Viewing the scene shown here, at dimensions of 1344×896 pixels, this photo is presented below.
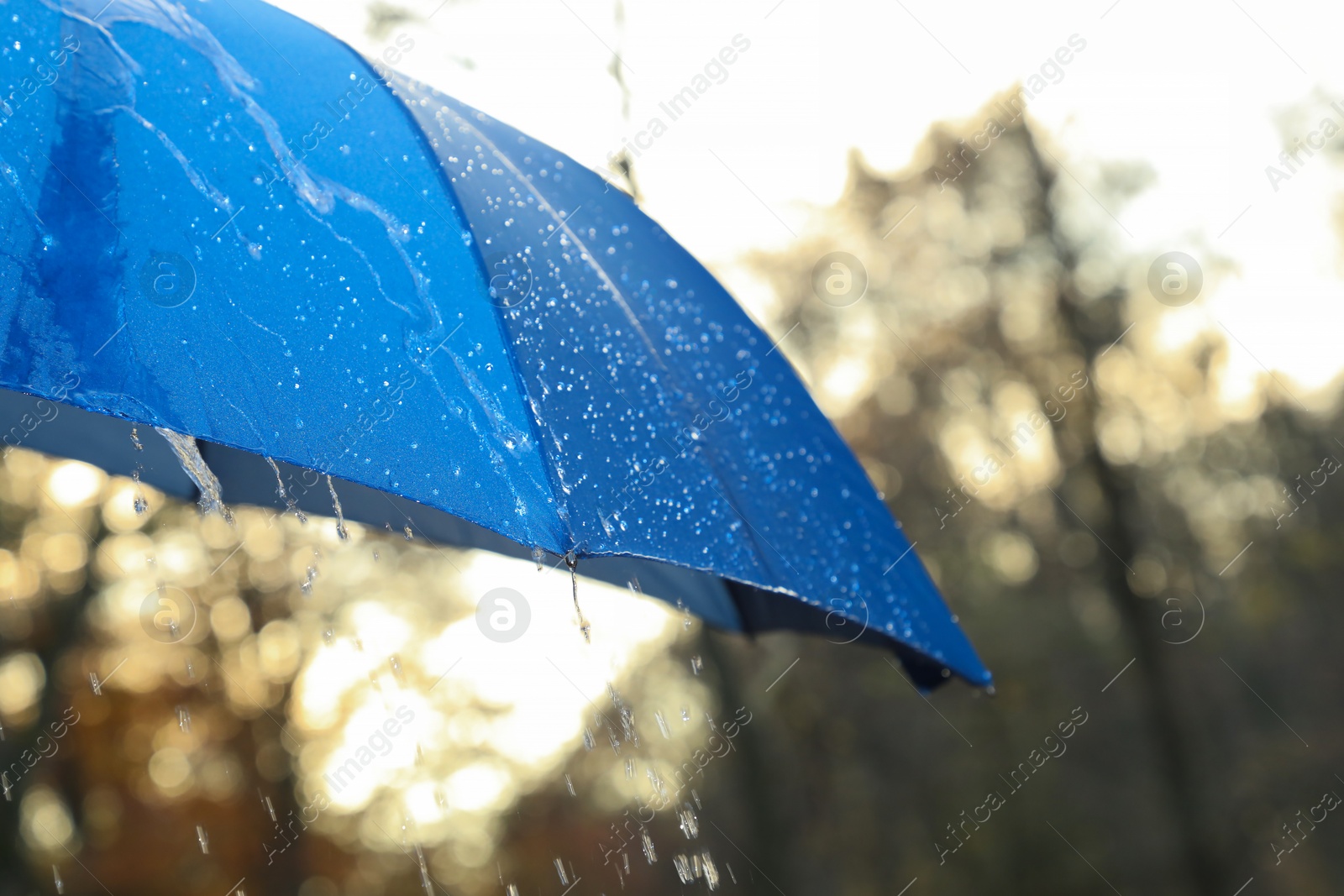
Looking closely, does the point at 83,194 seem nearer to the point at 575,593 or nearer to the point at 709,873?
the point at 575,593

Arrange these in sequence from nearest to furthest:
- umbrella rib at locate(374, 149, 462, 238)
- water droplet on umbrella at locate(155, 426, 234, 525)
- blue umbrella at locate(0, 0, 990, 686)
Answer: blue umbrella at locate(0, 0, 990, 686)
umbrella rib at locate(374, 149, 462, 238)
water droplet on umbrella at locate(155, 426, 234, 525)

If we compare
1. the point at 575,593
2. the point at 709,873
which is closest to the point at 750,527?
the point at 575,593

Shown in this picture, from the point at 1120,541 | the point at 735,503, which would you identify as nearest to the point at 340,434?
the point at 735,503

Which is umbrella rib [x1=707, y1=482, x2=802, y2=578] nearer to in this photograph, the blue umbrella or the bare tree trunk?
the blue umbrella

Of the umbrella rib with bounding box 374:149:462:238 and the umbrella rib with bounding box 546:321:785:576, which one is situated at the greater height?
the umbrella rib with bounding box 374:149:462:238

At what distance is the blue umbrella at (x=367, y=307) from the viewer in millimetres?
1406

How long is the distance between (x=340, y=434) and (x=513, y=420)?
0.89 feet

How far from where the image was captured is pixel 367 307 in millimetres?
1575

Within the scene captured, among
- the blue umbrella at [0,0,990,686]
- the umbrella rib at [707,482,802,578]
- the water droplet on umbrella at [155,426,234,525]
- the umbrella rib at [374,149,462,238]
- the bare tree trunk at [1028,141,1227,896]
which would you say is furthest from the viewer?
the bare tree trunk at [1028,141,1227,896]

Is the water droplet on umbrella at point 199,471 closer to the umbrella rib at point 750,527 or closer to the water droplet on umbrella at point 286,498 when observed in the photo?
the water droplet on umbrella at point 286,498

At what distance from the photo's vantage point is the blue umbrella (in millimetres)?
1406

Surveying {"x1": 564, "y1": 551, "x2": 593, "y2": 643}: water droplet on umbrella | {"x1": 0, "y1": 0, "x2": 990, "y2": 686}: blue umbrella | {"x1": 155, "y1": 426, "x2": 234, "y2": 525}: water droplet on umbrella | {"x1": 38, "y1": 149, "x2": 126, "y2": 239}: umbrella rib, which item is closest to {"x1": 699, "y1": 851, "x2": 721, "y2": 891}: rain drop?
{"x1": 0, "y1": 0, "x2": 990, "y2": 686}: blue umbrella

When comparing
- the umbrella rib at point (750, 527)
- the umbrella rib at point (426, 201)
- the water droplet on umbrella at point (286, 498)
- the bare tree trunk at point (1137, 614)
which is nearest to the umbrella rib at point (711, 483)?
the umbrella rib at point (750, 527)

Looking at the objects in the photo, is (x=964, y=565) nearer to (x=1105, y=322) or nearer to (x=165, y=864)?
(x=1105, y=322)
